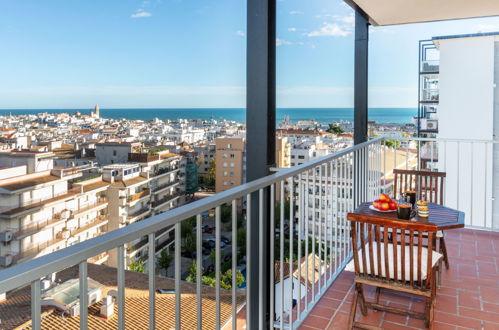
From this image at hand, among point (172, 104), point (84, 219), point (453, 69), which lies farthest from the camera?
point (453, 69)

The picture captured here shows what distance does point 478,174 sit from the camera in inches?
465

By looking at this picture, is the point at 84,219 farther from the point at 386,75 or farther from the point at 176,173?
the point at 386,75

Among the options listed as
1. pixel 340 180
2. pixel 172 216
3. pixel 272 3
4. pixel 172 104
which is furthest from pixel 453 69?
pixel 172 216

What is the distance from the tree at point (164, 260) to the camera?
179cm

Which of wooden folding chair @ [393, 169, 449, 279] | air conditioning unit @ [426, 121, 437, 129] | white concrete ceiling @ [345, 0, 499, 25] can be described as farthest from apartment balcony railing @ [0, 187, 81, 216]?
air conditioning unit @ [426, 121, 437, 129]

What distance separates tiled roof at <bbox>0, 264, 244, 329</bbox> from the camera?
0.89 m

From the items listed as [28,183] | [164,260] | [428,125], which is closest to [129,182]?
[28,183]

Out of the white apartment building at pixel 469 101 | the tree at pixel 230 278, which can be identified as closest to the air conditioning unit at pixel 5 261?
the tree at pixel 230 278

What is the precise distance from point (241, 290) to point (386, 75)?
2403cm

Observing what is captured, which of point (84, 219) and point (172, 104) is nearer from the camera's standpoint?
point (84, 219)

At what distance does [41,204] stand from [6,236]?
11.3 inches

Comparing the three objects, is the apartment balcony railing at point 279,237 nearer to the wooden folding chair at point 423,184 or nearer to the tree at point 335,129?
the wooden folding chair at point 423,184

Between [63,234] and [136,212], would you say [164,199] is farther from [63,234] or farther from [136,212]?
[63,234]

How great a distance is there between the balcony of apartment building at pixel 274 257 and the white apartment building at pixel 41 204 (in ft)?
3.30
